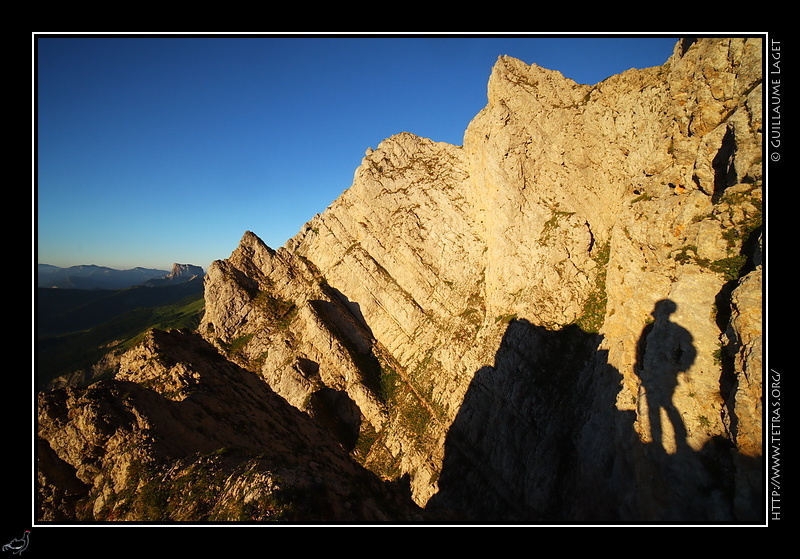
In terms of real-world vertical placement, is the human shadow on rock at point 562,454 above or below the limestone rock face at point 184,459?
below

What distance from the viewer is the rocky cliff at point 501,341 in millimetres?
12836

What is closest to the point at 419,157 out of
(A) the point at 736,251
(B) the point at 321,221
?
(B) the point at 321,221
